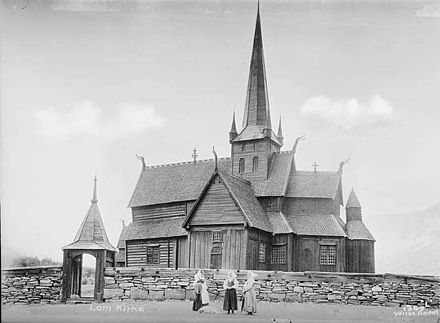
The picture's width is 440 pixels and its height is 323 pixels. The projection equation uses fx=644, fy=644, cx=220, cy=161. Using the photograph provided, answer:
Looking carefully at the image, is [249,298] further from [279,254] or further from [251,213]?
[251,213]

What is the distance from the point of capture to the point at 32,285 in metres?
7.17

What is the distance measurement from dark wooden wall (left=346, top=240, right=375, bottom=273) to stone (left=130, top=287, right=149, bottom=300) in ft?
7.46

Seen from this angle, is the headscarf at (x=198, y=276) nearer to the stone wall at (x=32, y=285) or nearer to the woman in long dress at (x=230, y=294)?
the woman in long dress at (x=230, y=294)

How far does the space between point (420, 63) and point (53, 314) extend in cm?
493

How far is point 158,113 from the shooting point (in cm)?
737

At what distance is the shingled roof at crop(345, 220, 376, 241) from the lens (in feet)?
23.7

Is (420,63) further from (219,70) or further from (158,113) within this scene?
(158,113)

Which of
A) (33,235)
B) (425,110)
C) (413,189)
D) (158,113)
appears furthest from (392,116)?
(33,235)

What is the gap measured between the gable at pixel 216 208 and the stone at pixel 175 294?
2.60 ft

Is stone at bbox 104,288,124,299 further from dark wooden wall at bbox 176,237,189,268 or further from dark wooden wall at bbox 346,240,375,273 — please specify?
dark wooden wall at bbox 346,240,375,273

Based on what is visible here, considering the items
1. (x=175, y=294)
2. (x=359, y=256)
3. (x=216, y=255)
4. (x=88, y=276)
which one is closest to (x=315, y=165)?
(x=359, y=256)

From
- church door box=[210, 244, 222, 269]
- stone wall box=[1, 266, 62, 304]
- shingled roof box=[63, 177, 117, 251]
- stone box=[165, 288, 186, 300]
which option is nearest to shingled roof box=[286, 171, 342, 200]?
church door box=[210, 244, 222, 269]

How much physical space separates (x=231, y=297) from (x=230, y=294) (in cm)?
3

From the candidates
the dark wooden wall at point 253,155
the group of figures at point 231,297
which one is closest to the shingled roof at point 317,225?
the dark wooden wall at point 253,155
